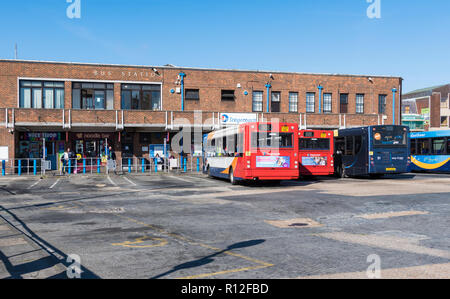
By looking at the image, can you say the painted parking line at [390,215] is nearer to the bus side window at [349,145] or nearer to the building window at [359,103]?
the bus side window at [349,145]

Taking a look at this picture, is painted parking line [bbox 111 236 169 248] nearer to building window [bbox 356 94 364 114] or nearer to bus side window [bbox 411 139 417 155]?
bus side window [bbox 411 139 417 155]

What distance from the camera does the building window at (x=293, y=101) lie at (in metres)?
37.7

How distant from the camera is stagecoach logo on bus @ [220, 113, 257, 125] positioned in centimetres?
3375

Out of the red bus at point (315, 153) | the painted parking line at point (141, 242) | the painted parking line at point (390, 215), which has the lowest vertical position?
the painted parking line at point (141, 242)

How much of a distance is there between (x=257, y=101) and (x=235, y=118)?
11.7 ft

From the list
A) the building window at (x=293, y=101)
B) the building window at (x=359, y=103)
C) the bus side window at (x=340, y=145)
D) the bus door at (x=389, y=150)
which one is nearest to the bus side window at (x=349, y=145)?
the bus side window at (x=340, y=145)

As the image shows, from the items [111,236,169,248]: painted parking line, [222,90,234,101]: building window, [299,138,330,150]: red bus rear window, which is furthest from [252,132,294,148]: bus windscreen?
[222,90,234,101]: building window

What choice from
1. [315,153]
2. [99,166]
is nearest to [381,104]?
[315,153]

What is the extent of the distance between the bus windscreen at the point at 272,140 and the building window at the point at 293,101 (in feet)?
60.5

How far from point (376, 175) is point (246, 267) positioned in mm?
22126

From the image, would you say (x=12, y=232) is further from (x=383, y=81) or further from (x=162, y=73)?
(x=383, y=81)

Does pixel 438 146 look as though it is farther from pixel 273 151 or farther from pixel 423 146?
pixel 273 151

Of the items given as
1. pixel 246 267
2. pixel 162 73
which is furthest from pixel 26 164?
pixel 246 267

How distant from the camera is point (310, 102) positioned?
38.2 m
